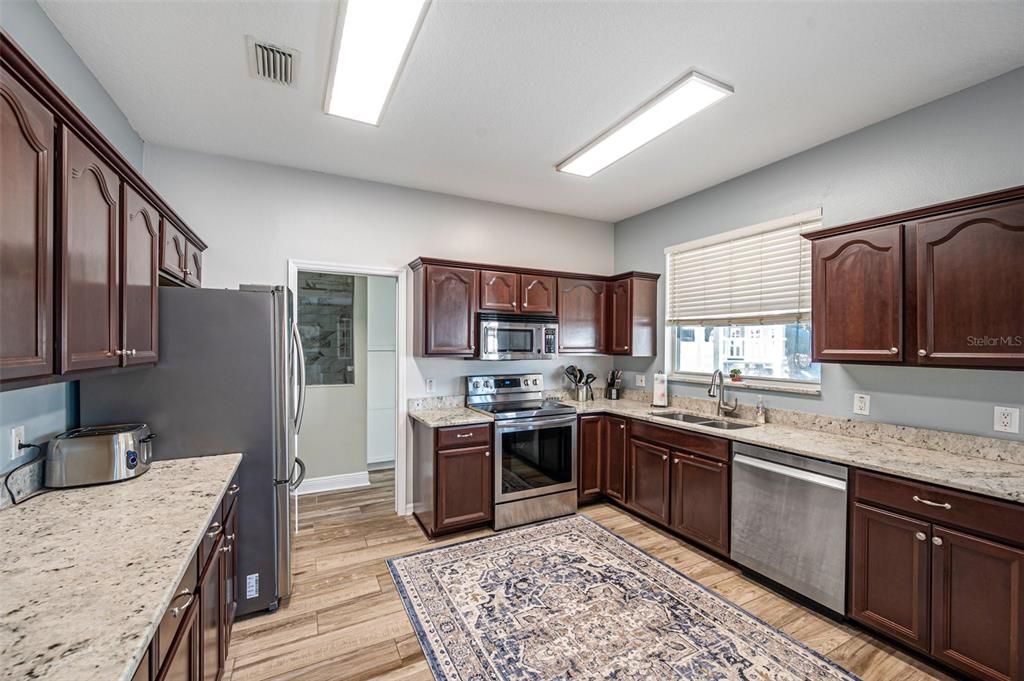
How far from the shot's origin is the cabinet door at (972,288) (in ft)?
6.37

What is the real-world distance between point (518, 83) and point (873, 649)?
342 cm

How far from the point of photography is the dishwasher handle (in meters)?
2.30

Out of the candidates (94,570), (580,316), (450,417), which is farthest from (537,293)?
(94,570)

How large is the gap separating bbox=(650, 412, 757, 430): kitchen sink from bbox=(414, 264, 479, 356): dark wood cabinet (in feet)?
5.76

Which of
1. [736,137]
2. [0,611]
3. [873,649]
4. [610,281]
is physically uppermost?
[736,137]

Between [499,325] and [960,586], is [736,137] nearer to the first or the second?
[499,325]

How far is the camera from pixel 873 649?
2127 mm

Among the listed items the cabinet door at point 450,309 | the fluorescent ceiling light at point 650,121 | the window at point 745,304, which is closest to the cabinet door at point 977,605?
the window at point 745,304

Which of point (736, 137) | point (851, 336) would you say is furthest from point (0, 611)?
point (736, 137)

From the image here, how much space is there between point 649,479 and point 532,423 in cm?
107

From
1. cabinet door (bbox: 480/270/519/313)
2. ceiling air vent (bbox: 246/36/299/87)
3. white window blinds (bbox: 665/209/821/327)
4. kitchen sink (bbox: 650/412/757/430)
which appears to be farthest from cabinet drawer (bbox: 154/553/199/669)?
white window blinds (bbox: 665/209/821/327)

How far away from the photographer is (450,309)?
3629mm

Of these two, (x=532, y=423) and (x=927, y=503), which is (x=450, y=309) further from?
(x=927, y=503)

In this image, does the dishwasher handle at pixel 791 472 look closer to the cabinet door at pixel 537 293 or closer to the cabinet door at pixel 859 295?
the cabinet door at pixel 859 295
